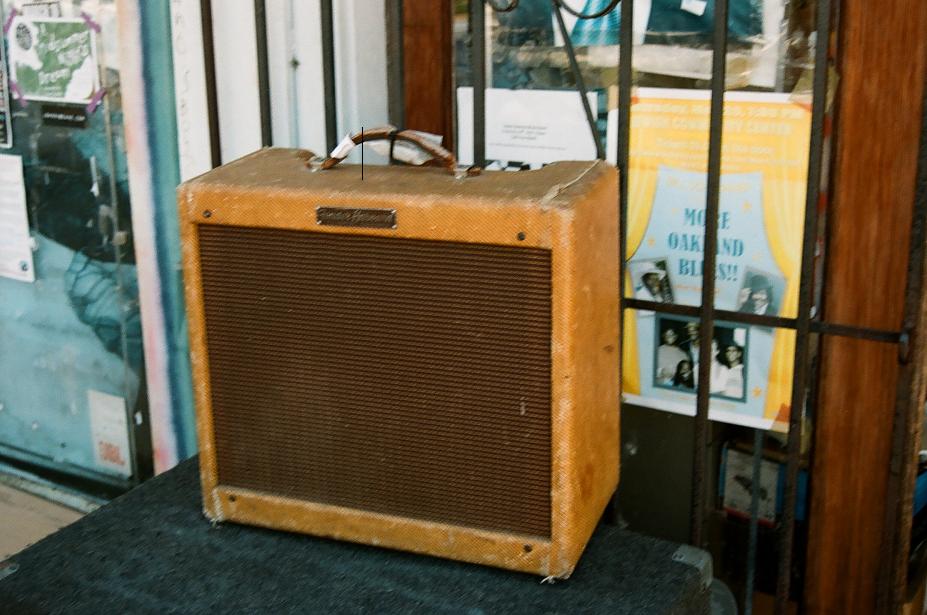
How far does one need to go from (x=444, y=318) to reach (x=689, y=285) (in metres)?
0.51

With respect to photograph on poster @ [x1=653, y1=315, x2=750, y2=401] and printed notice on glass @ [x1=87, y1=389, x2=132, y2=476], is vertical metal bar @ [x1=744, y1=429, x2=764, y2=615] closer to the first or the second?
photograph on poster @ [x1=653, y1=315, x2=750, y2=401]

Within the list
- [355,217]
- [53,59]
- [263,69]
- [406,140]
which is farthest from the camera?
[53,59]

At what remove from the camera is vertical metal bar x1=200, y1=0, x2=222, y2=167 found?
1.63 m

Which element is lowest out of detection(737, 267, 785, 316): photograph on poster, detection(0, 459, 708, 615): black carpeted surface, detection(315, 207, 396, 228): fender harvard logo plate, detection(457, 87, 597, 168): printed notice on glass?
detection(0, 459, 708, 615): black carpeted surface

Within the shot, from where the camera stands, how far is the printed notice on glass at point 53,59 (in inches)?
79.4

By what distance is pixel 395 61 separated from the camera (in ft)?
4.98

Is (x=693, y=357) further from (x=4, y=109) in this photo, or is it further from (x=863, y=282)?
(x=4, y=109)

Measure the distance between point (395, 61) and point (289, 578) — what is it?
0.75 meters

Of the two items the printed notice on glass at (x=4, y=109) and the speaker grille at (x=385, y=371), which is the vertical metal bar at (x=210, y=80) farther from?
the printed notice on glass at (x=4, y=109)

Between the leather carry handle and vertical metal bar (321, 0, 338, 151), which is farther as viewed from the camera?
vertical metal bar (321, 0, 338, 151)

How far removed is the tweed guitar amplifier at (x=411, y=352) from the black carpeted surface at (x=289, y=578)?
0.08ft

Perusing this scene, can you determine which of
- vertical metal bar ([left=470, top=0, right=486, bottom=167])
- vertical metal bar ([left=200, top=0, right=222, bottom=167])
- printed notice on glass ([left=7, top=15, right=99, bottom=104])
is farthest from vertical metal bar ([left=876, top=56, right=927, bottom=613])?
printed notice on glass ([left=7, top=15, right=99, bottom=104])

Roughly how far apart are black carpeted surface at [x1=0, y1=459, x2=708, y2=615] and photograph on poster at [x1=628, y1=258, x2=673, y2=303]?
0.41 meters

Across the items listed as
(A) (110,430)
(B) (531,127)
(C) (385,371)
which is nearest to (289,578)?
(C) (385,371)
